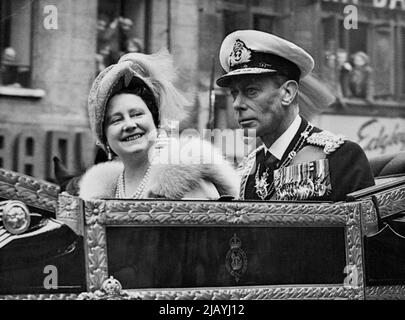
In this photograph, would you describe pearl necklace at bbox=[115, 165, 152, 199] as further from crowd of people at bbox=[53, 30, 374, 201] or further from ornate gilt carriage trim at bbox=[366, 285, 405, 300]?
ornate gilt carriage trim at bbox=[366, 285, 405, 300]

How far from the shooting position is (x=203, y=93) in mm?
2576

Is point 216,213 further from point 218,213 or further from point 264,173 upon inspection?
point 264,173

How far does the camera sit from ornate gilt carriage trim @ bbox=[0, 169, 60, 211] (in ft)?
7.41

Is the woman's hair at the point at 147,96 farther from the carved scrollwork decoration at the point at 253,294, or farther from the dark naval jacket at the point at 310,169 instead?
the carved scrollwork decoration at the point at 253,294

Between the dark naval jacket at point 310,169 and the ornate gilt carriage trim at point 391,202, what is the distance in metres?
0.06

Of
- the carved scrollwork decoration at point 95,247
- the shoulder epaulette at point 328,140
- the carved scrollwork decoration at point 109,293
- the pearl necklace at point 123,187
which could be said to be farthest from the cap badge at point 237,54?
the carved scrollwork decoration at point 109,293

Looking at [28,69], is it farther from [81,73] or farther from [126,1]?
[126,1]

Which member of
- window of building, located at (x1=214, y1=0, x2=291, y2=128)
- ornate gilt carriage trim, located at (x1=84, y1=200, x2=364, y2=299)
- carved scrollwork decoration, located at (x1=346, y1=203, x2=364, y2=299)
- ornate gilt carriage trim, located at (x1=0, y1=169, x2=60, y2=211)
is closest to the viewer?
ornate gilt carriage trim, located at (x1=0, y1=169, x2=60, y2=211)

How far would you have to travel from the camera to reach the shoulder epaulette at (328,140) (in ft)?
9.06

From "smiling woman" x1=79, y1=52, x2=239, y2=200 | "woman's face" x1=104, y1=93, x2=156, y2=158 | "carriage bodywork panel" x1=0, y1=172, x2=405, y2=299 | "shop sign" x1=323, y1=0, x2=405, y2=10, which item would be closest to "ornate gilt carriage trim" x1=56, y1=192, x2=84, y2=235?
"carriage bodywork panel" x1=0, y1=172, x2=405, y2=299

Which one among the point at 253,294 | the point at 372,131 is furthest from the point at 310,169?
the point at 253,294

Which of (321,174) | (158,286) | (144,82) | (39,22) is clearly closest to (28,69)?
(39,22)

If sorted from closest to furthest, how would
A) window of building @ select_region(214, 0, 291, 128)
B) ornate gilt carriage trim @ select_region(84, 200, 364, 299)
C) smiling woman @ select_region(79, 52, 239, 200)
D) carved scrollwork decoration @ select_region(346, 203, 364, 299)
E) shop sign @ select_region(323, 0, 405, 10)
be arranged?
1. ornate gilt carriage trim @ select_region(84, 200, 364, 299)
2. smiling woman @ select_region(79, 52, 239, 200)
3. window of building @ select_region(214, 0, 291, 128)
4. carved scrollwork decoration @ select_region(346, 203, 364, 299)
5. shop sign @ select_region(323, 0, 405, 10)
